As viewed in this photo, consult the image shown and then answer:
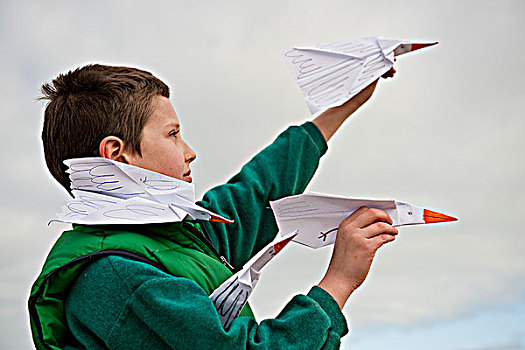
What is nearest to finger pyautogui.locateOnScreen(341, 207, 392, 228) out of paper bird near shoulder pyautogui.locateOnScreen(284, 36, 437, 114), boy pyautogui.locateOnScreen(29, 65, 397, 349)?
boy pyautogui.locateOnScreen(29, 65, 397, 349)

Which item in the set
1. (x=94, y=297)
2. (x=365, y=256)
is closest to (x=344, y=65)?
(x=365, y=256)

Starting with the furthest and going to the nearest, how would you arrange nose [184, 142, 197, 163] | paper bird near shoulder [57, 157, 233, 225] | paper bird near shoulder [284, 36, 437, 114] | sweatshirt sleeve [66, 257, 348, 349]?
1. paper bird near shoulder [284, 36, 437, 114]
2. nose [184, 142, 197, 163]
3. paper bird near shoulder [57, 157, 233, 225]
4. sweatshirt sleeve [66, 257, 348, 349]

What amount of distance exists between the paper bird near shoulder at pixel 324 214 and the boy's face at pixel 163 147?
7.0 inches

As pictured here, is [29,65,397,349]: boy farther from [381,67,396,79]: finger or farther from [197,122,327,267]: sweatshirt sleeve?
[381,67,396,79]: finger

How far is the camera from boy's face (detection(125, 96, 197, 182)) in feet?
3.54

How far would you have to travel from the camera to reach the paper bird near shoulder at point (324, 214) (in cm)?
104

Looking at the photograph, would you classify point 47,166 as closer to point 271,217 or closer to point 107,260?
point 107,260

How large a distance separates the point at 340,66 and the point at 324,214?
0.38 meters

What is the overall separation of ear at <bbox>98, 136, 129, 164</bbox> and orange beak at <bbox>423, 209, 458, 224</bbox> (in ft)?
1.68

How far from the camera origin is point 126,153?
1.08 metres

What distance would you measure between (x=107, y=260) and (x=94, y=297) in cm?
6

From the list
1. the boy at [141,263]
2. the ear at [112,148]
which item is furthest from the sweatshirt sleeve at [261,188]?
the ear at [112,148]

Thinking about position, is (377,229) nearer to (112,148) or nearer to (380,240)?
(380,240)

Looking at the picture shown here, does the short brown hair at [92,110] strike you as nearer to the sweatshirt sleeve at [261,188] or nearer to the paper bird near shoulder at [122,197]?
the paper bird near shoulder at [122,197]
